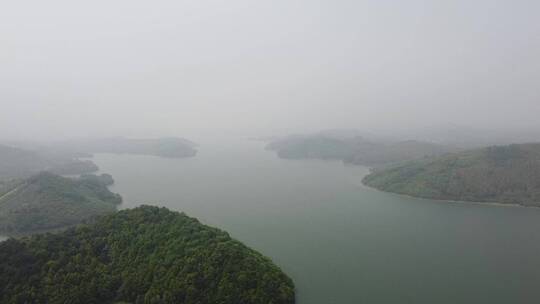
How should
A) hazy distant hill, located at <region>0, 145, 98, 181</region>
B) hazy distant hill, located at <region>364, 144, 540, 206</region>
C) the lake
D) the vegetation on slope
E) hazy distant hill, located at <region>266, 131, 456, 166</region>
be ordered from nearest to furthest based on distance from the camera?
the vegetation on slope < the lake < hazy distant hill, located at <region>364, 144, 540, 206</region> < hazy distant hill, located at <region>0, 145, 98, 181</region> < hazy distant hill, located at <region>266, 131, 456, 166</region>

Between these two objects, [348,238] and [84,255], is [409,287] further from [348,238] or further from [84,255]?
[84,255]

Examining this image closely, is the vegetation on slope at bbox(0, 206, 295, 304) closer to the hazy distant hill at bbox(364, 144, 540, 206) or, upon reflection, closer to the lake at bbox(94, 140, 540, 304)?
the lake at bbox(94, 140, 540, 304)

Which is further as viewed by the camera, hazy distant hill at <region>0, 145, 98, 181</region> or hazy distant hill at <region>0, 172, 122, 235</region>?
hazy distant hill at <region>0, 145, 98, 181</region>

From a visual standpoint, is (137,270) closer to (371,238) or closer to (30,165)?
(371,238)

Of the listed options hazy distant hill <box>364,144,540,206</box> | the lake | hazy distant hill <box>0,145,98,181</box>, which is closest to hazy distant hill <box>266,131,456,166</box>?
hazy distant hill <box>364,144,540,206</box>

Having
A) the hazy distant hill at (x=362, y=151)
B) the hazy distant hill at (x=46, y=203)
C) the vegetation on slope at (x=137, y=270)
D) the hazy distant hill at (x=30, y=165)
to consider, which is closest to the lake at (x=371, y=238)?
the vegetation on slope at (x=137, y=270)

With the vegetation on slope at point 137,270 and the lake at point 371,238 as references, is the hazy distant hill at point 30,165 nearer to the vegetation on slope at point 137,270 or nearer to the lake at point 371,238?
the lake at point 371,238
